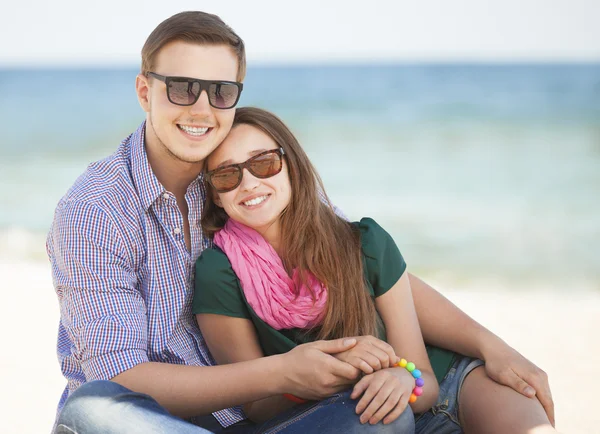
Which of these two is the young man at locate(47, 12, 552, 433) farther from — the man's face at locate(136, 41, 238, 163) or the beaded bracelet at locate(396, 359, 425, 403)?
the beaded bracelet at locate(396, 359, 425, 403)

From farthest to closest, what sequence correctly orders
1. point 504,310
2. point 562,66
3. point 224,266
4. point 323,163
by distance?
point 562,66
point 323,163
point 504,310
point 224,266

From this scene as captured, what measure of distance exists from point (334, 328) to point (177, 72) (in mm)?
1235

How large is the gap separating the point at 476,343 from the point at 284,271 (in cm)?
88

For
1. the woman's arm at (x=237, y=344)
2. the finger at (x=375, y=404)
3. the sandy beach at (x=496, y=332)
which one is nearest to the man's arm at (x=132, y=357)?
the finger at (x=375, y=404)

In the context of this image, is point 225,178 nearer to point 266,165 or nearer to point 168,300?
point 266,165

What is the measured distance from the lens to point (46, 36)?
35.3m

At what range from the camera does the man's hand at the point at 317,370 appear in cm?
270

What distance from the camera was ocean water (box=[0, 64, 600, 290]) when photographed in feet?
32.2

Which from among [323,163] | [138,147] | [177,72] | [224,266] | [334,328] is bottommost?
[323,163]

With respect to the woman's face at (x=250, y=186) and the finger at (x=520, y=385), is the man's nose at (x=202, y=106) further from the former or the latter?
the finger at (x=520, y=385)

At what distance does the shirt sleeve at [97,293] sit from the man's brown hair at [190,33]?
77cm

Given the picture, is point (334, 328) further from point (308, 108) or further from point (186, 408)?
point (308, 108)

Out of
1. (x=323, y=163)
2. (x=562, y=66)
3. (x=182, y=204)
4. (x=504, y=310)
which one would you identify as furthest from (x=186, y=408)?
(x=562, y=66)

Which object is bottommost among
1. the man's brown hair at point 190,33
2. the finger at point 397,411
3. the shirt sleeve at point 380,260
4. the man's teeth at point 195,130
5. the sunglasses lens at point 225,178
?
the finger at point 397,411
